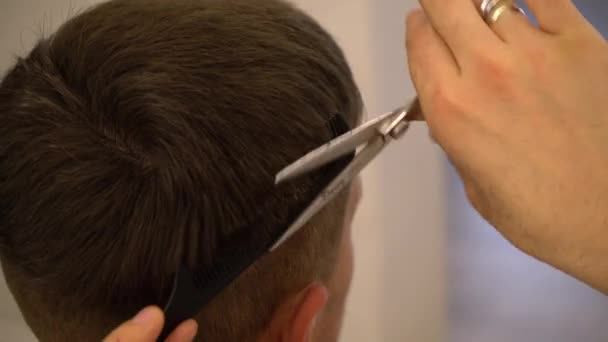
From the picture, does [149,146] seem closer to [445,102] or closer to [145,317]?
[145,317]

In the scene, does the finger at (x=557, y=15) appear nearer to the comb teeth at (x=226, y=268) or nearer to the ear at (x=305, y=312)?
the comb teeth at (x=226, y=268)

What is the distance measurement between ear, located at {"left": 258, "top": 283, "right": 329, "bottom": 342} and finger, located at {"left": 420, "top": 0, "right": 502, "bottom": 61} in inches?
11.5

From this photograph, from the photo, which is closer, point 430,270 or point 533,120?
point 533,120

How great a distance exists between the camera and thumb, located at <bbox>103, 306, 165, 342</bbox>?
1.54 feet

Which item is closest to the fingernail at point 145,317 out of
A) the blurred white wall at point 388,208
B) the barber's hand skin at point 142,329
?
the barber's hand skin at point 142,329

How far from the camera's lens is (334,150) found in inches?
20.5

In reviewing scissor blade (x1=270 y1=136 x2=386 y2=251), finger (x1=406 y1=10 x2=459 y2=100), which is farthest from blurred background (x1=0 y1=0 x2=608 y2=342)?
finger (x1=406 y1=10 x2=459 y2=100)

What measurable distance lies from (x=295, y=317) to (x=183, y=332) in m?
0.13

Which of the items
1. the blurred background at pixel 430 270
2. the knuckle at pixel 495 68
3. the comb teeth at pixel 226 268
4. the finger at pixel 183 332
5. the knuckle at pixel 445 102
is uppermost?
the knuckle at pixel 495 68

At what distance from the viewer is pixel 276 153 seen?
1.77 ft

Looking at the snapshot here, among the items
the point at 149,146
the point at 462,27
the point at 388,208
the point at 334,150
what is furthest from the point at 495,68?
the point at 388,208

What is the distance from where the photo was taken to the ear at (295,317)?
0.61 metres

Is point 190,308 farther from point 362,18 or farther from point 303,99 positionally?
point 362,18

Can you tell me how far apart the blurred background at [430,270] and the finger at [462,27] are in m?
0.73
